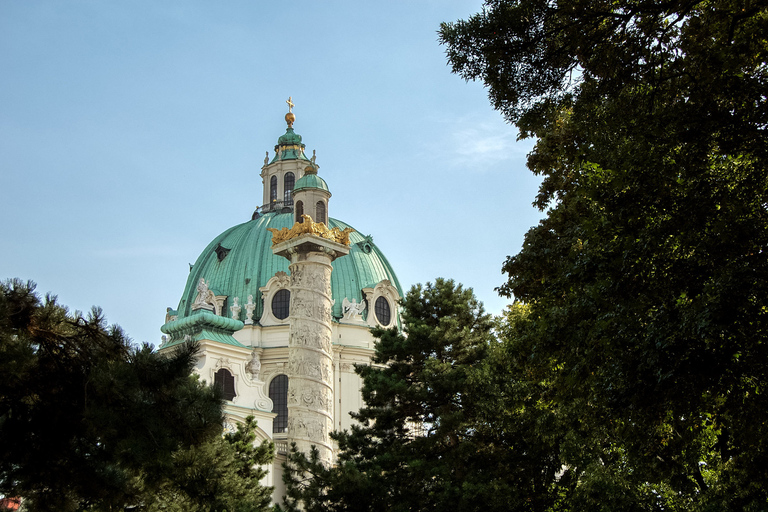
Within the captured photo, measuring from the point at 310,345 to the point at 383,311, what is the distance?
2188 cm

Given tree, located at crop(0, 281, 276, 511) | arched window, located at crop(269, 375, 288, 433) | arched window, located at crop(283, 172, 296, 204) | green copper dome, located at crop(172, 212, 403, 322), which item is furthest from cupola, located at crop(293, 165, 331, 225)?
arched window, located at crop(283, 172, 296, 204)

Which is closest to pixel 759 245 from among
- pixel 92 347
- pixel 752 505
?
pixel 752 505

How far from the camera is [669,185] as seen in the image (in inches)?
418

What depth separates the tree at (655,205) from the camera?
31.8 ft

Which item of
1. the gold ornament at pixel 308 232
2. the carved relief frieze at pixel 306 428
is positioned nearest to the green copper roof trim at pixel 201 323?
the gold ornament at pixel 308 232

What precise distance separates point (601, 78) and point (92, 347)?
7.38 metres

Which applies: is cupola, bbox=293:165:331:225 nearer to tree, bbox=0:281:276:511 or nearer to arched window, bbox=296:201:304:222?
arched window, bbox=296:201:304:222

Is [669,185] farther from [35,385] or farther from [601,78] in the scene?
[35,385]

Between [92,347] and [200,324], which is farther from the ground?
[200,324]

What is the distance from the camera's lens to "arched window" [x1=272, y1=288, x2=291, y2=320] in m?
49.1

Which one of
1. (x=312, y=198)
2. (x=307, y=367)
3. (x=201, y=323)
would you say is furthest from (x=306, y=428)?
(x=201, y=323)

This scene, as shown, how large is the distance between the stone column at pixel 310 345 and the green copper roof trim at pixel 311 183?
8.63 feet

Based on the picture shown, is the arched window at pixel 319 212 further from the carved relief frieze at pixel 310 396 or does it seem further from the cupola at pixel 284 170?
the cupola at pixel 284 170

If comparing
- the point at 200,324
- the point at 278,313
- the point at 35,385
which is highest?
the point at 278,313
